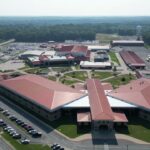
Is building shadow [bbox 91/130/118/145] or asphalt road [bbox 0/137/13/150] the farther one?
building shadow [bbox 91/130/118/145]

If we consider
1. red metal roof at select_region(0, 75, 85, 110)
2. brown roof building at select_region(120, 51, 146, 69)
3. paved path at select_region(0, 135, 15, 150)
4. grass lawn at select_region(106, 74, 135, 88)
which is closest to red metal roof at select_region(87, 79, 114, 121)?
red metal roof at select_region(0, 75, 85, 110)

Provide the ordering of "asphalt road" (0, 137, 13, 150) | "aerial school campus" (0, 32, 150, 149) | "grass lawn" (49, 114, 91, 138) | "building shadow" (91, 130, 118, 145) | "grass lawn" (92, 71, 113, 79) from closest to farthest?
1. "asphalt road" (0, 137, 13, 150)
2. "building shadow" (91, 130, 118, 145)
3. "grass lawn" (49, 114, 91, 138)
4. "aerial school campus" (0, 32, 150, 149)
5. "grass lawn" (92, 71, 113, 79)

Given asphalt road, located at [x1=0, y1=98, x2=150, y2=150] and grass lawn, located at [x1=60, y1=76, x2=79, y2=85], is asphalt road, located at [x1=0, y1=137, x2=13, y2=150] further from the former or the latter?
grass lawn, located at [x1=60, y1=76, x2=79, y2=85]

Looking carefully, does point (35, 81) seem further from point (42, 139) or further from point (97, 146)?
point (97, 146)

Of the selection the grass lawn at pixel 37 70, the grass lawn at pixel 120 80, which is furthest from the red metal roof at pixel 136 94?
the grass lawn at pixel 37 70

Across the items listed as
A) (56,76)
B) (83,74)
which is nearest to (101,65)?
(83,74)

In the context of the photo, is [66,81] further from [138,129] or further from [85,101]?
[138,129]

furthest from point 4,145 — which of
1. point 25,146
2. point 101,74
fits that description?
point 101,74
